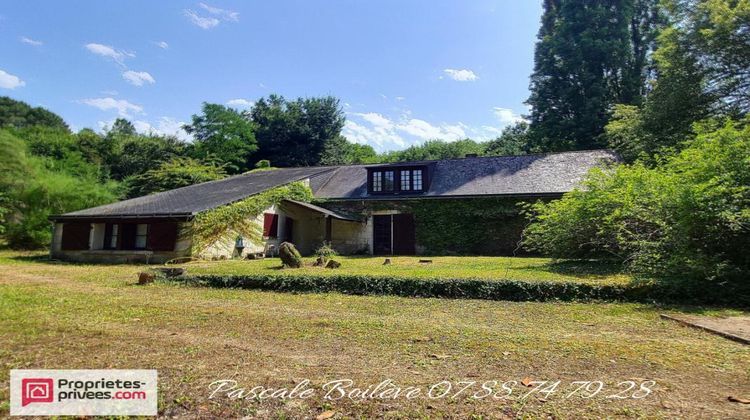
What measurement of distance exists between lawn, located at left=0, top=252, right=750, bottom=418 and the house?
9792mm

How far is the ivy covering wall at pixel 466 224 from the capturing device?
19.2 meters

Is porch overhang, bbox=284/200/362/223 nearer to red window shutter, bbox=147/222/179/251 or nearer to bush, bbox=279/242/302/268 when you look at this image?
red window shutter, bbox=147/222/179/251

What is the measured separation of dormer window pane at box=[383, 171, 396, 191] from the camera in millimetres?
21781

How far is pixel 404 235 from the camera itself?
20.8 m

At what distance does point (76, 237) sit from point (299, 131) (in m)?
23.8

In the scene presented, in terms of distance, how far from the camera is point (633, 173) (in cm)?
1080

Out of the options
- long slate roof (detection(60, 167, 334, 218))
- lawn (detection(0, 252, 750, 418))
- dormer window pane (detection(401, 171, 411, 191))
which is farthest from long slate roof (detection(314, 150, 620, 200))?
lawn (detection(0, 252, 750, 418))

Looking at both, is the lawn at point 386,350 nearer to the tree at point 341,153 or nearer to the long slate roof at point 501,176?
the long slate roof at point 501,176

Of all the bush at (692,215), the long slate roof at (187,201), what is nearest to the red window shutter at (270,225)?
the long slate roof at (187,201)

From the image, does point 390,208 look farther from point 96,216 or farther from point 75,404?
point 75,404

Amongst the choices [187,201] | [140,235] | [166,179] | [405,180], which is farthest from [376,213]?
[166,179]

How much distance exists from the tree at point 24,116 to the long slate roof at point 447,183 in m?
43.5

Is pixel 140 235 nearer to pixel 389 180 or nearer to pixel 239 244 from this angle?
pixel 239 244

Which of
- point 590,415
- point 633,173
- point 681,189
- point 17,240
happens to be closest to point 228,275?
point 590,415
